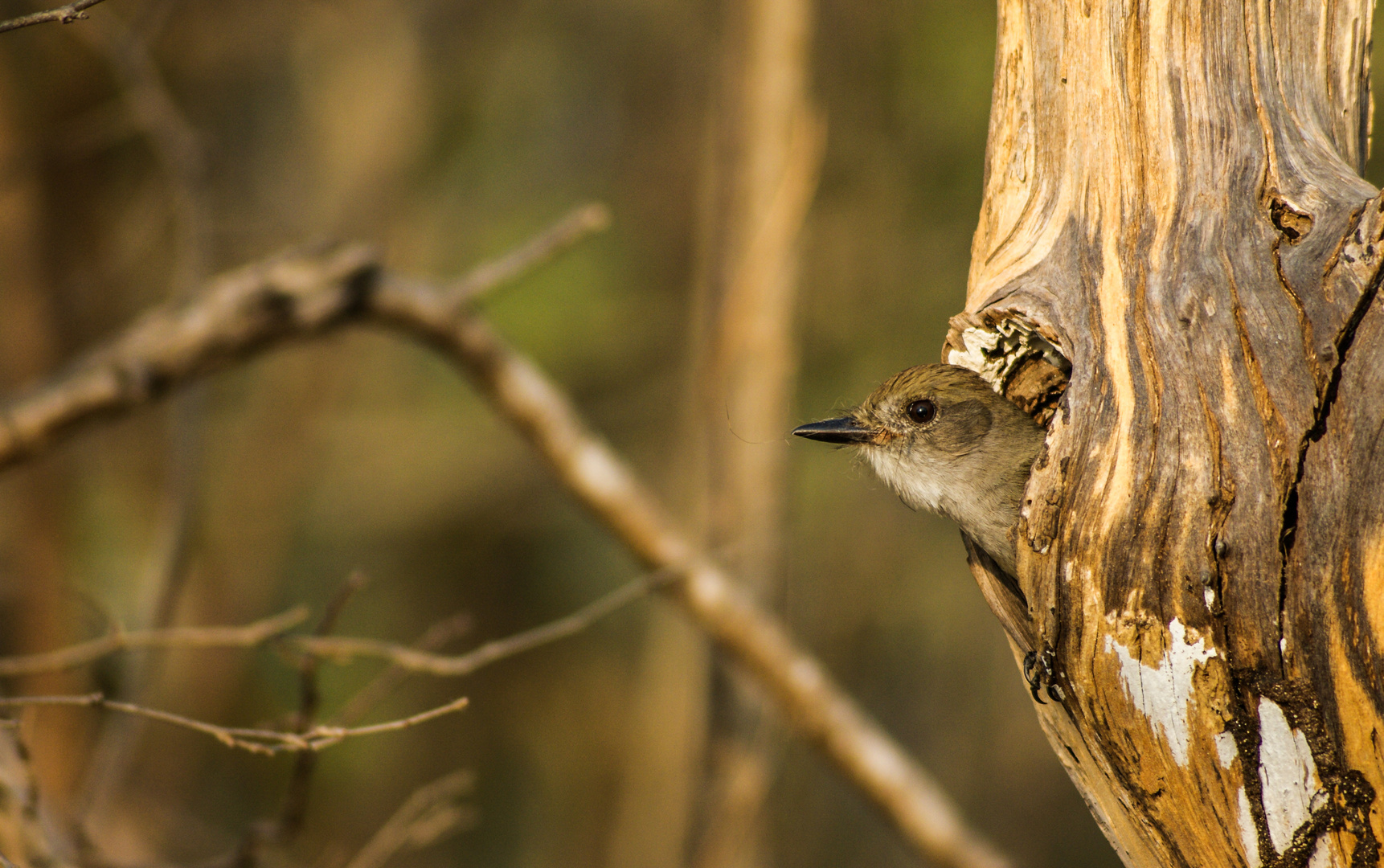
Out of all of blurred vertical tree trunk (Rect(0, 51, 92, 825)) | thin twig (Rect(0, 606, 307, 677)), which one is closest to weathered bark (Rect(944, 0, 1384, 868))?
thin twig (Rect(0, 606, 307, 677))

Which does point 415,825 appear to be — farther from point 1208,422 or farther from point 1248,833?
point 1208,422

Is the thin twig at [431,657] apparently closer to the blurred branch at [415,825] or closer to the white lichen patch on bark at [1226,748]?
the blurred branch at [415,825]

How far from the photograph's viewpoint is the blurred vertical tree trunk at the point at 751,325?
18.0ft

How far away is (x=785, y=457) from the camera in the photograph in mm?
5934

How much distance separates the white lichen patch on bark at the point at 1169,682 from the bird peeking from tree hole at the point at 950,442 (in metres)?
0.67

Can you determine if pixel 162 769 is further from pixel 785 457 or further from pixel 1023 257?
pixel 1023 257

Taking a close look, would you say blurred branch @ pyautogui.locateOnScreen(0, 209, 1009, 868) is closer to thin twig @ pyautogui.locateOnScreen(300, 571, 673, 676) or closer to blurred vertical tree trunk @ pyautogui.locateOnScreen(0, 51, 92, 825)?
thin twig @ pyautogui.locateOnScreen(300, 571, 673, 676)

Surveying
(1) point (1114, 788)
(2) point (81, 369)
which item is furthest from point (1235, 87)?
(2) point (81, 369)

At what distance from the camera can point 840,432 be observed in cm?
324

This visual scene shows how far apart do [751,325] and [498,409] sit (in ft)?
5.47

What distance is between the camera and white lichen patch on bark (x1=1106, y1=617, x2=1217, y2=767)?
6.58 ft

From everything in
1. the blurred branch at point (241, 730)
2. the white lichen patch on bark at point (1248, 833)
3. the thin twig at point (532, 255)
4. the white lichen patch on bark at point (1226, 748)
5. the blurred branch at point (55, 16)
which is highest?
the thin twig at point (532, 255)

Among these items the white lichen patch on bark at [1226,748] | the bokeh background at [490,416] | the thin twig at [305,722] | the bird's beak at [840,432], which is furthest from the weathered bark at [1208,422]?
the bokeh background at [490,416]

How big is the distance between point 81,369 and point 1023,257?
2.82 meters
